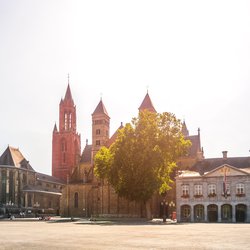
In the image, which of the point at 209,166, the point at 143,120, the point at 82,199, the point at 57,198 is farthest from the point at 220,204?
the point at 57,198

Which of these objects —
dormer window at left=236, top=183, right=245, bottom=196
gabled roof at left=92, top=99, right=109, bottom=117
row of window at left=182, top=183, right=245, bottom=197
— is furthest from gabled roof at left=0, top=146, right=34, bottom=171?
dormer window at left=236, top=183, right=245, bottom=196

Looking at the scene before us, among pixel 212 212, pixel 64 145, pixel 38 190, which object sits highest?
pixel 64 145

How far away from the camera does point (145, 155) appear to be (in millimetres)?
57938

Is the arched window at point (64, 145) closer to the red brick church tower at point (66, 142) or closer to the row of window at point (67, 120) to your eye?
the red brick church tower at point (66, 142)

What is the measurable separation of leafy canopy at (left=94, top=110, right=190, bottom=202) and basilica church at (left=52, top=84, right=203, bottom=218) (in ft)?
25.2

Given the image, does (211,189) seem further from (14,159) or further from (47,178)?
(47,178)

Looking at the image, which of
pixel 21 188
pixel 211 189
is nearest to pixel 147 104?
pixel 211 189

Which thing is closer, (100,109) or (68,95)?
(100,109)

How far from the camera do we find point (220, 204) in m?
63.1

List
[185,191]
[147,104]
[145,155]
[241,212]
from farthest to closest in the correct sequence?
[147,104], [185,191], [241,212], [145,155]

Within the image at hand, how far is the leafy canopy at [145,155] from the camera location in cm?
5781

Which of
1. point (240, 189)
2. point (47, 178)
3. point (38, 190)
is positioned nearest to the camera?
point (240, 189)

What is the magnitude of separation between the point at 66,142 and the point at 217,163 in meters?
56.2

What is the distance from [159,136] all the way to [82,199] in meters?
33.1
